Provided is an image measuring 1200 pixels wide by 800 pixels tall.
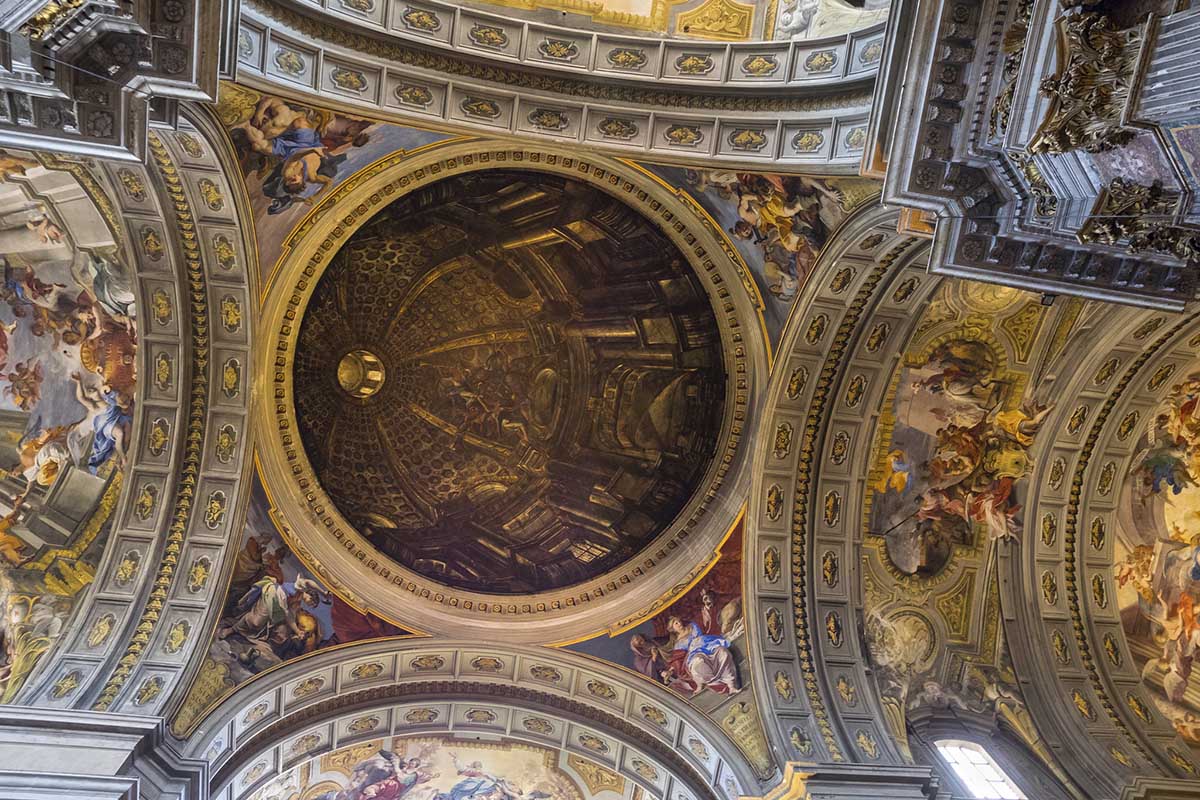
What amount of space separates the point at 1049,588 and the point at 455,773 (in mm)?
10618

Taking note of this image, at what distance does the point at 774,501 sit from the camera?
48.3ft

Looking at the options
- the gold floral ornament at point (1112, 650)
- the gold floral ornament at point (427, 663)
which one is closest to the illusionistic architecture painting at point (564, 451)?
the gold floral ornament at point (427, 663)

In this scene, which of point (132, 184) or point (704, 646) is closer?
point (132, 184)

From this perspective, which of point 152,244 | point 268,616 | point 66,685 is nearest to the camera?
point 66,685

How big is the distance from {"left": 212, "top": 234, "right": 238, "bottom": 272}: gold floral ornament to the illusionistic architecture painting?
41 millimetres

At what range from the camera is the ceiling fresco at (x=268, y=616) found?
12.9m

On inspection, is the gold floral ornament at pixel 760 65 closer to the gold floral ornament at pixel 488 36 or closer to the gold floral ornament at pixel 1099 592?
the gold floral ornament at pixel 488 36

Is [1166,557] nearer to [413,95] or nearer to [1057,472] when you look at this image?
[1057,472]

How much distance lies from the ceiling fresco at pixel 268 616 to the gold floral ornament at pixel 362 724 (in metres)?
1.26

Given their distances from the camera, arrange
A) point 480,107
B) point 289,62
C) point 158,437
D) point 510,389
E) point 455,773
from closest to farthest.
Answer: point 289,62
point 480,107
point 158,437
point 455,773
point 510,389

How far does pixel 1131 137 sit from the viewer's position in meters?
5.85

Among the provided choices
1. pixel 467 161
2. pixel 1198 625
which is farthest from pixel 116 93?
pixel 1198 625

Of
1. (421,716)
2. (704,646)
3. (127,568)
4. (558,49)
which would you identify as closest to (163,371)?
(127,568)

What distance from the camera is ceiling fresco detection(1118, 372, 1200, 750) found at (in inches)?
562
